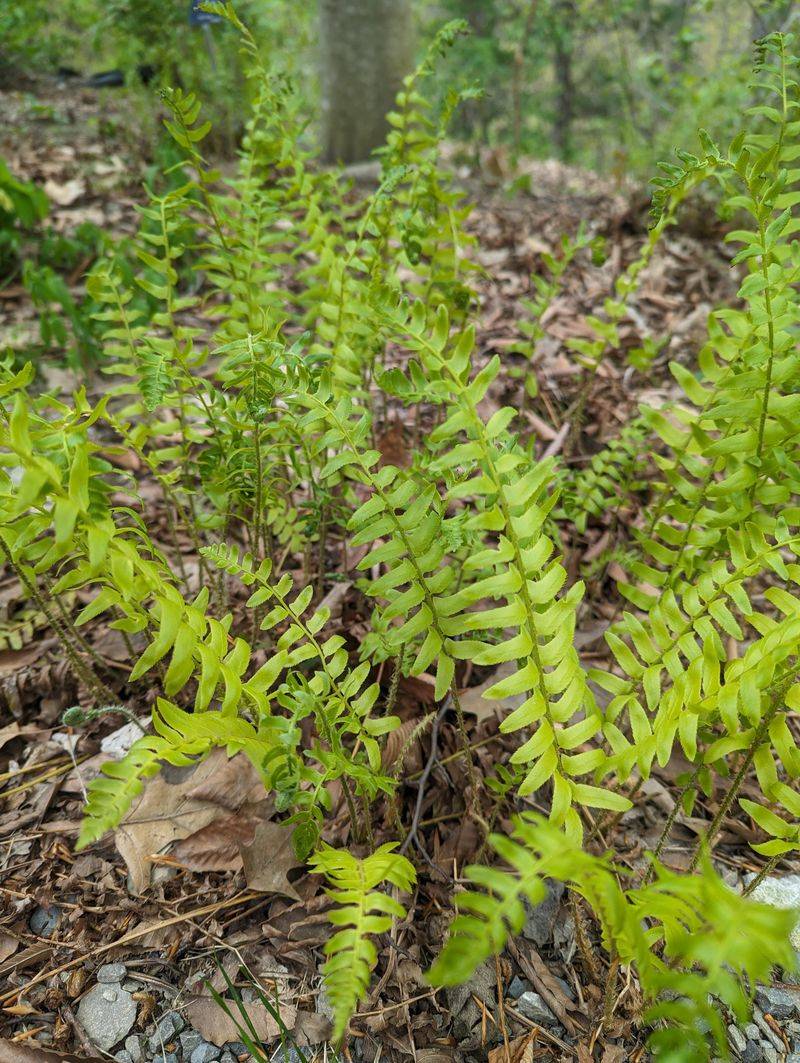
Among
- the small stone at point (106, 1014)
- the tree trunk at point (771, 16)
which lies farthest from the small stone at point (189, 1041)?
the tree trunk at point (771, 16)

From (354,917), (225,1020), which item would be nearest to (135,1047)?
(225,1020)

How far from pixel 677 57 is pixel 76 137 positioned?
216 inches

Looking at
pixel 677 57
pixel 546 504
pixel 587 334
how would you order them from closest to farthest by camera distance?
1. pixel 546 504
2. pixel 587 334
3. pixel 677 57

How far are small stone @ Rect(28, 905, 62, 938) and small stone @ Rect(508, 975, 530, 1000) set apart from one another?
97cm

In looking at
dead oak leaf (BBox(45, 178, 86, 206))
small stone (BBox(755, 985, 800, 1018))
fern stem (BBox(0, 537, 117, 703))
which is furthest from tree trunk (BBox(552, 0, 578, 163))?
small stone (BBox(755, 985, 800, 1018))

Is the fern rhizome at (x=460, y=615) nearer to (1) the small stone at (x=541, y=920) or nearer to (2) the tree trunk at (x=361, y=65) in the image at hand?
(1) the small stone at (x=541, y=920)

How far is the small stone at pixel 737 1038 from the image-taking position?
1.43 meters

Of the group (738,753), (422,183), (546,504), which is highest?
(422,183)

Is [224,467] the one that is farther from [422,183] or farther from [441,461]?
[422,183]

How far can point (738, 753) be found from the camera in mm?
1846

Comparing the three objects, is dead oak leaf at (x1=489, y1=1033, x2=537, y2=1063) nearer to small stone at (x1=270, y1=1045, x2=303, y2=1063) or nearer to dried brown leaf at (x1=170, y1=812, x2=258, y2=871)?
small stone at (x1=270, y1=1045, x2=303, y2=1063)

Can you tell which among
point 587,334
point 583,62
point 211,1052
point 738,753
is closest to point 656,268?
point 587,334

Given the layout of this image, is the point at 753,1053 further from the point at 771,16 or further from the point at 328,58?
the point at 328,58

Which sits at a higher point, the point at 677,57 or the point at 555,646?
the point at 677,57
